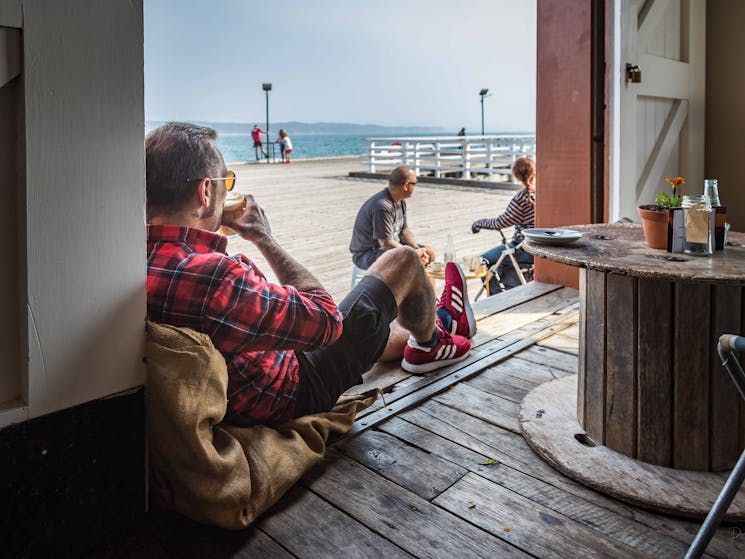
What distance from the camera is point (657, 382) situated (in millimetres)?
1808

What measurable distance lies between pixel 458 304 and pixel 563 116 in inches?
64.1

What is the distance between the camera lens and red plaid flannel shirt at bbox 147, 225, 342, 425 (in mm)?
1594

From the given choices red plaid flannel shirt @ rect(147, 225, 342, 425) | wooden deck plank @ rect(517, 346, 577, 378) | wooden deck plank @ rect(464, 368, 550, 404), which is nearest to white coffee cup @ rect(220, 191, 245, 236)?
red plaid flannel shirt @ rect(147, 225, 342, 425)

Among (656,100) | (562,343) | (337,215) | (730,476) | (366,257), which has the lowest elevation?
(562,343)

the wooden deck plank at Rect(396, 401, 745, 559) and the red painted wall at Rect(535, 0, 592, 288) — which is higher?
the red painted wall at Rect(535, 0, 592, 288)

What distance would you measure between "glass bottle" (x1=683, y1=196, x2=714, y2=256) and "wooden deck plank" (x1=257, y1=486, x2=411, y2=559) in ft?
4.04

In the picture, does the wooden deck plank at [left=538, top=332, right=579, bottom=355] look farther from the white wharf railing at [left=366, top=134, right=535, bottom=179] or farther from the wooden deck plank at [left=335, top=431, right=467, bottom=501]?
the white wharf railing at [left=366, top=134, right=535, bottom=179]

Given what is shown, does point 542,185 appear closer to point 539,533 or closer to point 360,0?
point 539,533

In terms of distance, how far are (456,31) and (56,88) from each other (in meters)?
25.4

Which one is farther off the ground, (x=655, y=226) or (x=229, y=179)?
(x=229, y=179)

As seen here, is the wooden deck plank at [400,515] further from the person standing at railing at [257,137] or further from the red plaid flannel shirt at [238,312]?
the person standing at railing at [257,137]

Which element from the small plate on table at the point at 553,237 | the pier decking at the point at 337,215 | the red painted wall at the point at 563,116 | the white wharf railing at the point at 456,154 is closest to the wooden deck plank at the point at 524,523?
the small plate on table at the point at 553,237

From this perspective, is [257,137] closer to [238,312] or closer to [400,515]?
[238,312]

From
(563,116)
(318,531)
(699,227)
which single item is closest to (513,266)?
(563,116)
